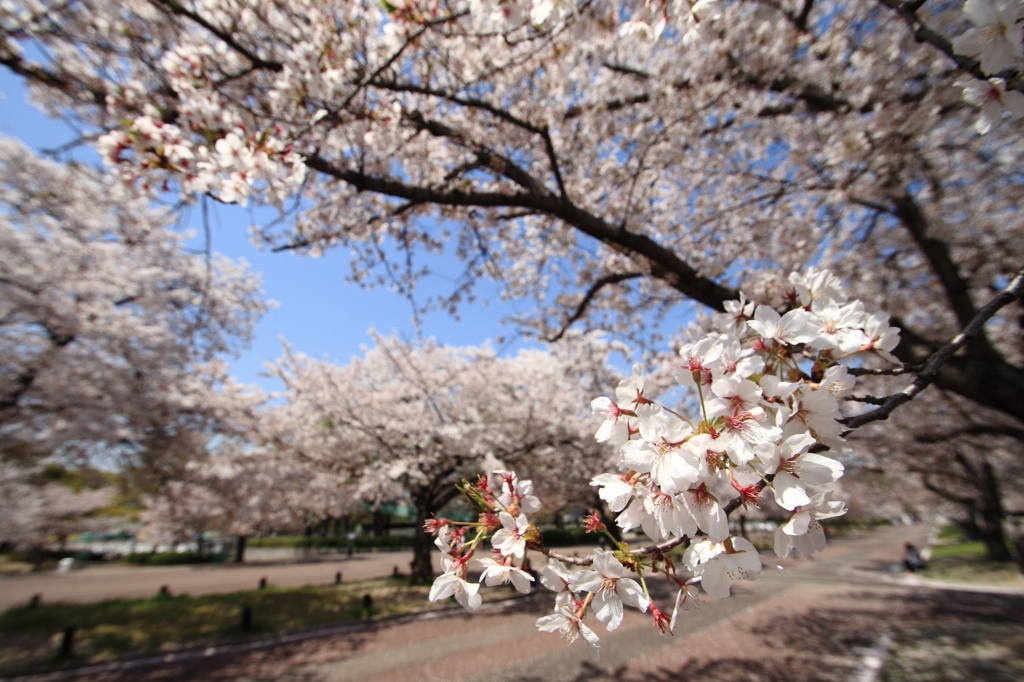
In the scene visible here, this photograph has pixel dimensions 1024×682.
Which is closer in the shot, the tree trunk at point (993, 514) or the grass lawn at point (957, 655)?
the grass lawn at point (957, 655)

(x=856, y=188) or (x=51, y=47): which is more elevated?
(x=51, y=47)

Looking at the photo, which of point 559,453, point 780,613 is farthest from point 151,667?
point 780,613

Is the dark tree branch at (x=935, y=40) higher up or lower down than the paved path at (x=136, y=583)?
higher up

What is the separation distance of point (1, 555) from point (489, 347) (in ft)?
85.7

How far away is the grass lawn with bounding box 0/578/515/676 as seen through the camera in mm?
6336

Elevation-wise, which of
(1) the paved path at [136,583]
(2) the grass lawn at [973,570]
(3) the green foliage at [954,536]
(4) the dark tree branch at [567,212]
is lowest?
(3) the green foliage at [954,536]

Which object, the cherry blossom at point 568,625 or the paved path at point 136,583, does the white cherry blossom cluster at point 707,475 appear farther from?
the paved path at point 136,583

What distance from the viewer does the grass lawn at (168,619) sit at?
634 centimetres

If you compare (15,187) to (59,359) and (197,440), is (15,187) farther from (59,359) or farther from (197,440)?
(197,440)

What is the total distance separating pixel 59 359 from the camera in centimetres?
715

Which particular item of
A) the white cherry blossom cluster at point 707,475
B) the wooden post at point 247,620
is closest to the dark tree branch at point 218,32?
the white cherry blossom cluster at point 707,475

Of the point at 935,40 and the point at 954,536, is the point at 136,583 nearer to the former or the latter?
the point at 935,40

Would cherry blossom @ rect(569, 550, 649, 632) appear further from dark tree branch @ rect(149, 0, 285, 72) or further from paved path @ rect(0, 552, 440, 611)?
paved path @ rect(0, 552, 440, 611)

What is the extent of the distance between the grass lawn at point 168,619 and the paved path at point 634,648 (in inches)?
42.6
